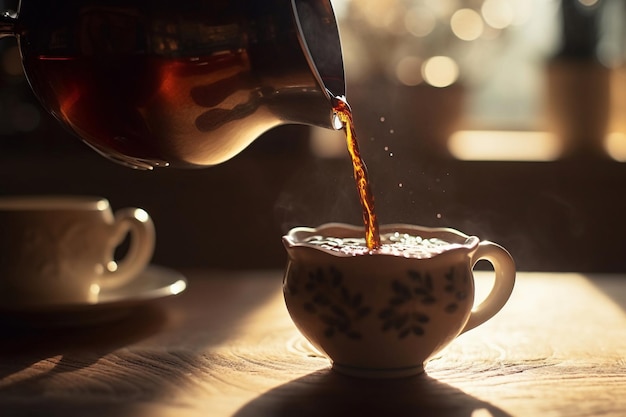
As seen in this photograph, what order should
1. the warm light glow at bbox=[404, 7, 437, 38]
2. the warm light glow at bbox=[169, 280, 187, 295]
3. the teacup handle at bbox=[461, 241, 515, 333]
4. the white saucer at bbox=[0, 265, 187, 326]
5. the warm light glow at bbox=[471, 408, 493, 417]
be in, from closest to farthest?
1. the warm light glow at bbox=[471, 408, 493, 417]
2. the teacup handle at bbox=[461, 241, 515, 333]
3. the white saucer at bbox=[0, 265, 187, 326]
4. the warm light glow at bbox=[169, 280, 187, 295]
5. the warm light glow at bbox=[404, 7, 437, 38]

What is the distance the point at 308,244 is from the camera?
2.56 ft

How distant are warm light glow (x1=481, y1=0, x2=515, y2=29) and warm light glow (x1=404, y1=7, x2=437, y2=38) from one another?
13 cm

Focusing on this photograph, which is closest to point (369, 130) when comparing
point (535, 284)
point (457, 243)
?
point (535, 284)

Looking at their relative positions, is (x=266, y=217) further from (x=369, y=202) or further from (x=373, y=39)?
(x=369, y=202)

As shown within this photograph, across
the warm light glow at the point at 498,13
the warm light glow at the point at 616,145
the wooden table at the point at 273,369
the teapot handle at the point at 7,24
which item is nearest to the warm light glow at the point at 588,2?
the warm light glow at the point at 498,13

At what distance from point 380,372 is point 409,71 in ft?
4.63

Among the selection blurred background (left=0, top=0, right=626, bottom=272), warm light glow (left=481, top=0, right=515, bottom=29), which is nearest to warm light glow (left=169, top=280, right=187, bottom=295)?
blurred background (left=0, top=0, right=626, bottom=272)

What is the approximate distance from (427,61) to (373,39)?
0.15 m

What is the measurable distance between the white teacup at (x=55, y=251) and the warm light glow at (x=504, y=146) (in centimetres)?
100

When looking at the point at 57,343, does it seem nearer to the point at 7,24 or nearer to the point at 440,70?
the point at 7,24

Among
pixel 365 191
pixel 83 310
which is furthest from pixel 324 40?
pixel 83 310

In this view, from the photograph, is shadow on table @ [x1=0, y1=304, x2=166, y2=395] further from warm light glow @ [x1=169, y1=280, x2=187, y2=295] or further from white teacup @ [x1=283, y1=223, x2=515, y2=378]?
white teacup @ [x1=283, y1=223, x2=515, y2=378]

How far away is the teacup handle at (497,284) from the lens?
785 millimetres

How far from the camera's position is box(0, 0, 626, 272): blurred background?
1.87 m
